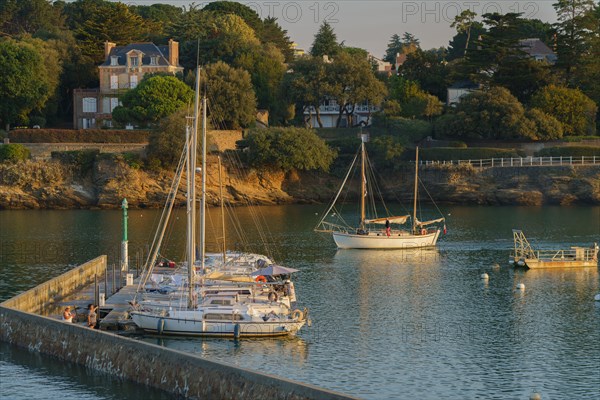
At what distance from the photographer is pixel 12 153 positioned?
340 ft

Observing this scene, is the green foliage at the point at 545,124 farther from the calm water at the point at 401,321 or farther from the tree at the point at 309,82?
the calm water at the point at 401,321

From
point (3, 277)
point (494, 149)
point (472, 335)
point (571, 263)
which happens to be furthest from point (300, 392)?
point (494, 149)

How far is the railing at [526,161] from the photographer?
108 metres

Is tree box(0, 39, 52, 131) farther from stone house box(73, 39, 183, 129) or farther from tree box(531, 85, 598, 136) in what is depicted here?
tree box(531, 85, 598, 136)

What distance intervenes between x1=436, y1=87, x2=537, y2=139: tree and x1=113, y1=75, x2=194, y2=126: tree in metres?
27.3

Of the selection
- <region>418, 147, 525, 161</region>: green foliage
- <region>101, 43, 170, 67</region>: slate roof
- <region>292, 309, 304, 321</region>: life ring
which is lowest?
<region>292, 309, 304, 321</region>: life ring

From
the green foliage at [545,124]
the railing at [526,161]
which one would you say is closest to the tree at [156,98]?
the railing at [526,161]

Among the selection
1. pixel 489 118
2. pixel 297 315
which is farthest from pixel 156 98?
pixel 297 315

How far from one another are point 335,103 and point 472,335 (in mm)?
86678

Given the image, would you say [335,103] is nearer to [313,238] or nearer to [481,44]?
[481,44]

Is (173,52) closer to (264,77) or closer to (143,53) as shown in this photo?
(143,53)

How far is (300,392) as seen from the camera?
28734 mm

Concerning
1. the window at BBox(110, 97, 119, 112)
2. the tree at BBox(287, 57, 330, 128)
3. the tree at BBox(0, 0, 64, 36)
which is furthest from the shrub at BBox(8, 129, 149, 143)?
the tree at BBox(0, 0, 64, 36)

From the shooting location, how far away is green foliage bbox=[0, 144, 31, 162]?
103 meters
